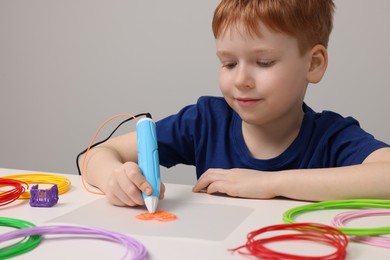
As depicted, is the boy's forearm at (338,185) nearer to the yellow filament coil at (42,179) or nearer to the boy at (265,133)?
the boy at (265,133)

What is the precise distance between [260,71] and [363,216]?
0.31 m

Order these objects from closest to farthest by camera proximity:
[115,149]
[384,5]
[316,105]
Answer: [115,149], [384,5], [316,105]

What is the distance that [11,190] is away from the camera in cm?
77

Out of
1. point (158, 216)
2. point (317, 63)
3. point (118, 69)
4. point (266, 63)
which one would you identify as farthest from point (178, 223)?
point (118, 69)

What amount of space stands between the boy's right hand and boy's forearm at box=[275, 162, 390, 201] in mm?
191

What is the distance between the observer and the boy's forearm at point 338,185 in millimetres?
750

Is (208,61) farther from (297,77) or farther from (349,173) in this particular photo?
(349,173)

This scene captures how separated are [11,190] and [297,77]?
0.52 metres

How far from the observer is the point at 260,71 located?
88cm

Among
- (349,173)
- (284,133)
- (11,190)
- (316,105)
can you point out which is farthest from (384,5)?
(11,190)

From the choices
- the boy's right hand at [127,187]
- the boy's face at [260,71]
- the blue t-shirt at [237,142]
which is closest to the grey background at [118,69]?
the blue t-shirt at [237,142]

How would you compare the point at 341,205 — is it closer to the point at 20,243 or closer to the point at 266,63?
the point at 266,63

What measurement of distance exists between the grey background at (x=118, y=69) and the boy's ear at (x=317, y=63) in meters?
0.71

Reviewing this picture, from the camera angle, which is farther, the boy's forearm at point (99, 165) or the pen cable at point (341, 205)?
the boy's forearm at point (99, 165)
